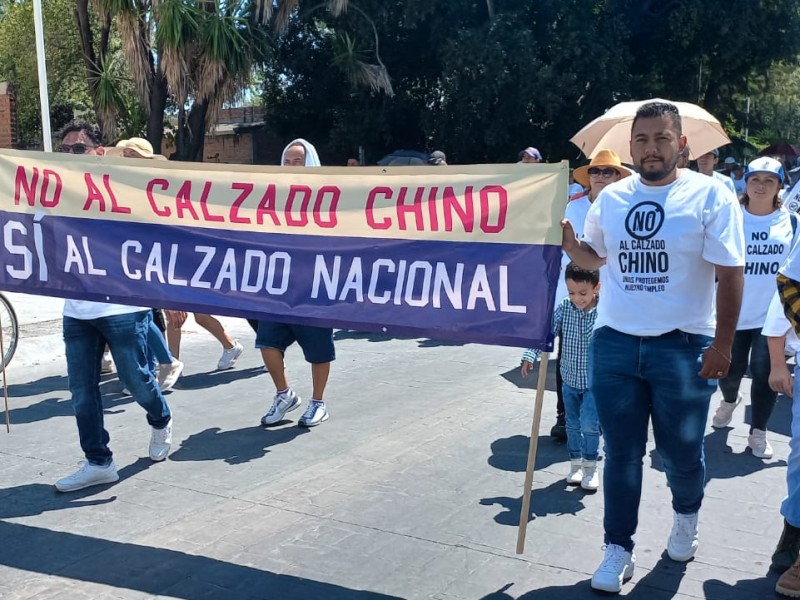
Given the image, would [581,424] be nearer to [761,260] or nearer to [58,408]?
[761,260]

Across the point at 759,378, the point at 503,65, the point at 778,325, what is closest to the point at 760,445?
the point at 759,378

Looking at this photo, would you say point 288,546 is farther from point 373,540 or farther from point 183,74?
point 183,74

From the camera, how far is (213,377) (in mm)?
7961

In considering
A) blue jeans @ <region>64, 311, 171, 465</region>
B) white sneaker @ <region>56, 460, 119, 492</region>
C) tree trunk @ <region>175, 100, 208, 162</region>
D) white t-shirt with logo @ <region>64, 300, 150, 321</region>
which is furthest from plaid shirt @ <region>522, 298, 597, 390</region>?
tree trunk @ <region>175, 100, 208, 162</region>

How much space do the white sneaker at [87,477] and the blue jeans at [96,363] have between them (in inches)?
1.4

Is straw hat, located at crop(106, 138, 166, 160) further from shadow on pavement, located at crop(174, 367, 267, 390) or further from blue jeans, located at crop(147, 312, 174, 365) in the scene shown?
shadow on pavement, located at crop(174, 367, 267, 390)

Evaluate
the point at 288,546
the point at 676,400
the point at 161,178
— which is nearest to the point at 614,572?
the point at 676,400

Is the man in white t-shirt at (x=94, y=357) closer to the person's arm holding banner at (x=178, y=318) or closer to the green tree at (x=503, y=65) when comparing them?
the person's arm holding banner at (x=178, y=318)

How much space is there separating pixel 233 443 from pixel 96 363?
1302 millimetres

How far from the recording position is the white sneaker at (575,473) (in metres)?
5.18

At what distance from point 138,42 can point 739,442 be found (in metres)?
12.8

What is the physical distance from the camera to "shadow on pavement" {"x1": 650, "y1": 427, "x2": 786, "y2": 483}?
544 centimetres

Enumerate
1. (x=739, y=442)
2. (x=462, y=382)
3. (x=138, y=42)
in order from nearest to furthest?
1. (x=739, y=442)
2. (x=462, y=382)
3. (x=138, y=42)

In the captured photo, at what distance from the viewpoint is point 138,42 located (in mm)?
15500
